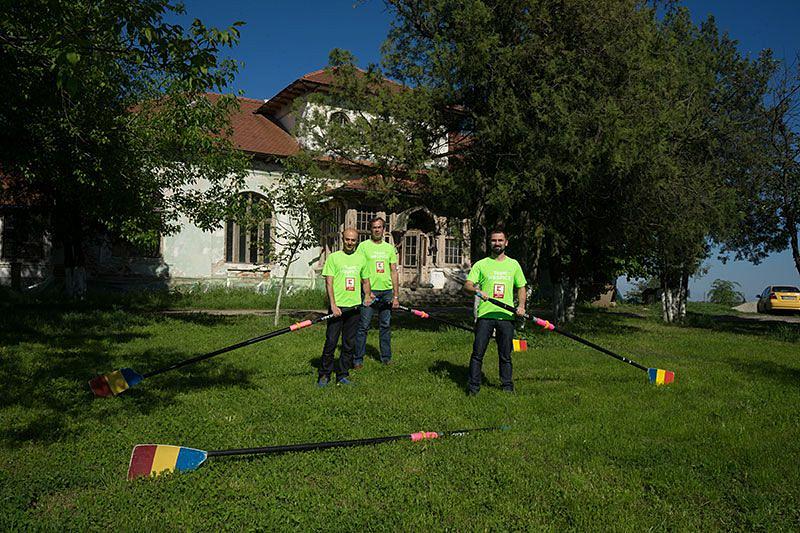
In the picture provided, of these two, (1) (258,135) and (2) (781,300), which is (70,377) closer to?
(1) (258,135)

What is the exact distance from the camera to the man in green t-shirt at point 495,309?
25.4 feet

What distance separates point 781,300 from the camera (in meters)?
31.6

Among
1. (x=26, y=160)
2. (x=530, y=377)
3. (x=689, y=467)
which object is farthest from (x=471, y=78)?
(x=689, y=467)

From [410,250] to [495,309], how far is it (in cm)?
1855

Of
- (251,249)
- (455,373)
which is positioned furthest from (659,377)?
(251,249)

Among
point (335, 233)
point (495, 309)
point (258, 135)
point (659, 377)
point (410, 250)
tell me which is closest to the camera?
point (495, 309)

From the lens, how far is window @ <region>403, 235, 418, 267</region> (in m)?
26.2

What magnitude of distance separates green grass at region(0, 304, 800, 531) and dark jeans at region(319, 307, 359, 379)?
334 mm

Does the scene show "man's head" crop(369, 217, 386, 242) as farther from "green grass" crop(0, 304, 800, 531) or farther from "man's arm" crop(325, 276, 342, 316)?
"green grass" crop(0, 304, 800, 531)

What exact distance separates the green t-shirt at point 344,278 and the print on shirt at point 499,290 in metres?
1.71

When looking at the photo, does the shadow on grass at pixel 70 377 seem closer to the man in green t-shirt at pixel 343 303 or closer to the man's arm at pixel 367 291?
the man in green t-shirt at pixel 343 303

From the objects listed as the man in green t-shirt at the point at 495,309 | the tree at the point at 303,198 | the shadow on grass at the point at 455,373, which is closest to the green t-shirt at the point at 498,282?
the man in green t-shirt at the point at 495,309

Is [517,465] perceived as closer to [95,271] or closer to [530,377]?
[530,377]

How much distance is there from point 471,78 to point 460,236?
11.0 feet
